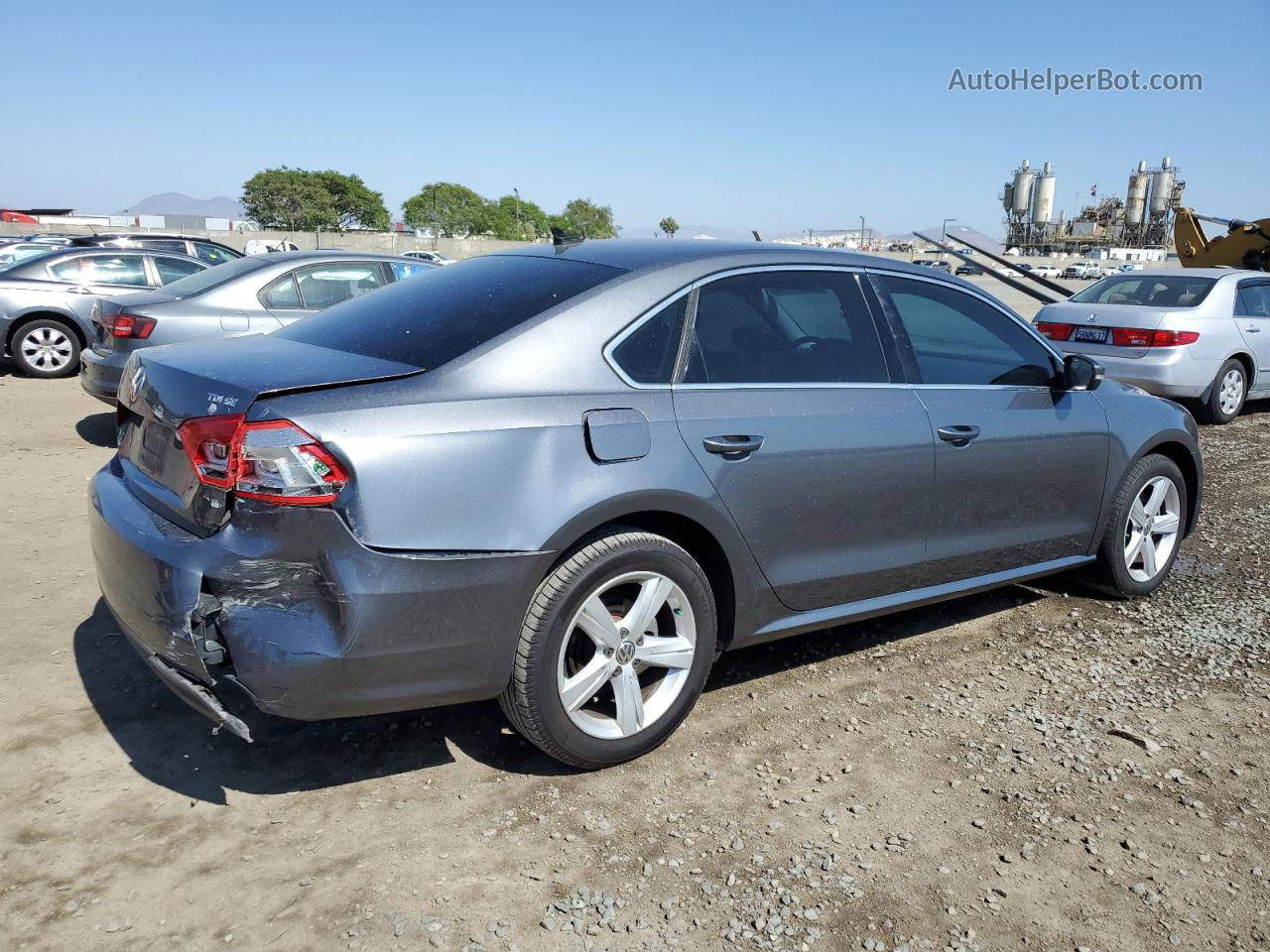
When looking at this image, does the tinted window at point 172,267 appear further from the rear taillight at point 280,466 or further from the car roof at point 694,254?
the rear taillight at point 280,466

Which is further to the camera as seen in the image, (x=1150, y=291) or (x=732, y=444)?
(x=1150, y=291)

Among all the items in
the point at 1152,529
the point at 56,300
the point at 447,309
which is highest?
the point at 447,309

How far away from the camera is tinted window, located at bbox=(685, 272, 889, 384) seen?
3418 millimetres

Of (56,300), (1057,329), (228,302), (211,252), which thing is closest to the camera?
(228,302)

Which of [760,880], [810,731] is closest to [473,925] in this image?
[760,880]

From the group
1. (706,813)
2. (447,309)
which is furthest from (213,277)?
(706,813)

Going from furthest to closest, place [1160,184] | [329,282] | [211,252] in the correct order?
[1160,184]
[211,252]
[329,282]

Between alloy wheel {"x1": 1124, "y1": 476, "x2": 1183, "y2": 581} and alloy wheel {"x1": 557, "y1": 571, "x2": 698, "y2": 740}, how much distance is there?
2.70 m

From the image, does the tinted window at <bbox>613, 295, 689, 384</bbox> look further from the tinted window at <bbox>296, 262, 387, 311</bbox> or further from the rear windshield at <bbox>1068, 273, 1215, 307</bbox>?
the rear windshield at <bbox>1068, 273, 1215, 307</bbox>

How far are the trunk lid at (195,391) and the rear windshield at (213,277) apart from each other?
4.85 metres

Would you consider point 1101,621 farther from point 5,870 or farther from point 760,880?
point 5,870

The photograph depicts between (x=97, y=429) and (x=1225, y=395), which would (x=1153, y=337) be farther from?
(x=97, y=429)

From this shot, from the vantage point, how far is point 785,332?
365 centimetres

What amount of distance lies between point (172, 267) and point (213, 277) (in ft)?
14.1
